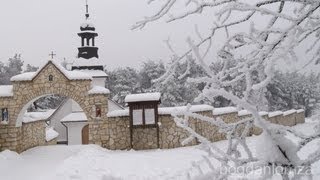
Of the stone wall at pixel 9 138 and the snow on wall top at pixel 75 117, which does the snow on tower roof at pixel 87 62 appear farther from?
the stone wall at pixel 9 138

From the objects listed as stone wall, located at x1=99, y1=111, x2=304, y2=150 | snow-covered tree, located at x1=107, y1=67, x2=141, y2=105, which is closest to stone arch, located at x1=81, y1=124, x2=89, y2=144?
stone wall, located at x1=99, y1=111, x2=304, y2=150

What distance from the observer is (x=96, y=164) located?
10359mm

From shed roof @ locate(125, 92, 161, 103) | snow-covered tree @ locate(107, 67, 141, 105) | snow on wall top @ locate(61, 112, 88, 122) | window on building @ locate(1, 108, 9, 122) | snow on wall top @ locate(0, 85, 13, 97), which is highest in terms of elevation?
snow-covered tree @ locate(107, 67, 141, 105)

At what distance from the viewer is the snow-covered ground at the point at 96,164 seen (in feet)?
28.3

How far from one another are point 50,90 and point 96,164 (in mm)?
4695

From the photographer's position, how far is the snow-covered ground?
8.62m

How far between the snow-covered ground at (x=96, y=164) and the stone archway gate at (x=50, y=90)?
129 cm

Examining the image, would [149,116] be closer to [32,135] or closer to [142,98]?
[142,98]

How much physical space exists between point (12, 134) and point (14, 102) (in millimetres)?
1177

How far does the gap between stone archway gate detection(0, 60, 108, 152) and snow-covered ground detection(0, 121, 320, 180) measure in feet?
4.23

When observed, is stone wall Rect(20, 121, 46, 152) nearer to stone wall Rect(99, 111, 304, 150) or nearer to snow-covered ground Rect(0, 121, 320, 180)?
snow-covered ground Rect(0, 121, 320, 180)

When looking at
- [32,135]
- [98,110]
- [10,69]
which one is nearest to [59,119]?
[32,135]

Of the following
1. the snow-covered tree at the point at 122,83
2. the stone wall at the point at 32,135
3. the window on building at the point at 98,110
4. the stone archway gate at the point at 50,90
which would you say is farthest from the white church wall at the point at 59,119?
the snow-covered tree at the point at 122,83

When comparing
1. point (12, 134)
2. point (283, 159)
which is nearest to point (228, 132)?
point (283, 159)
